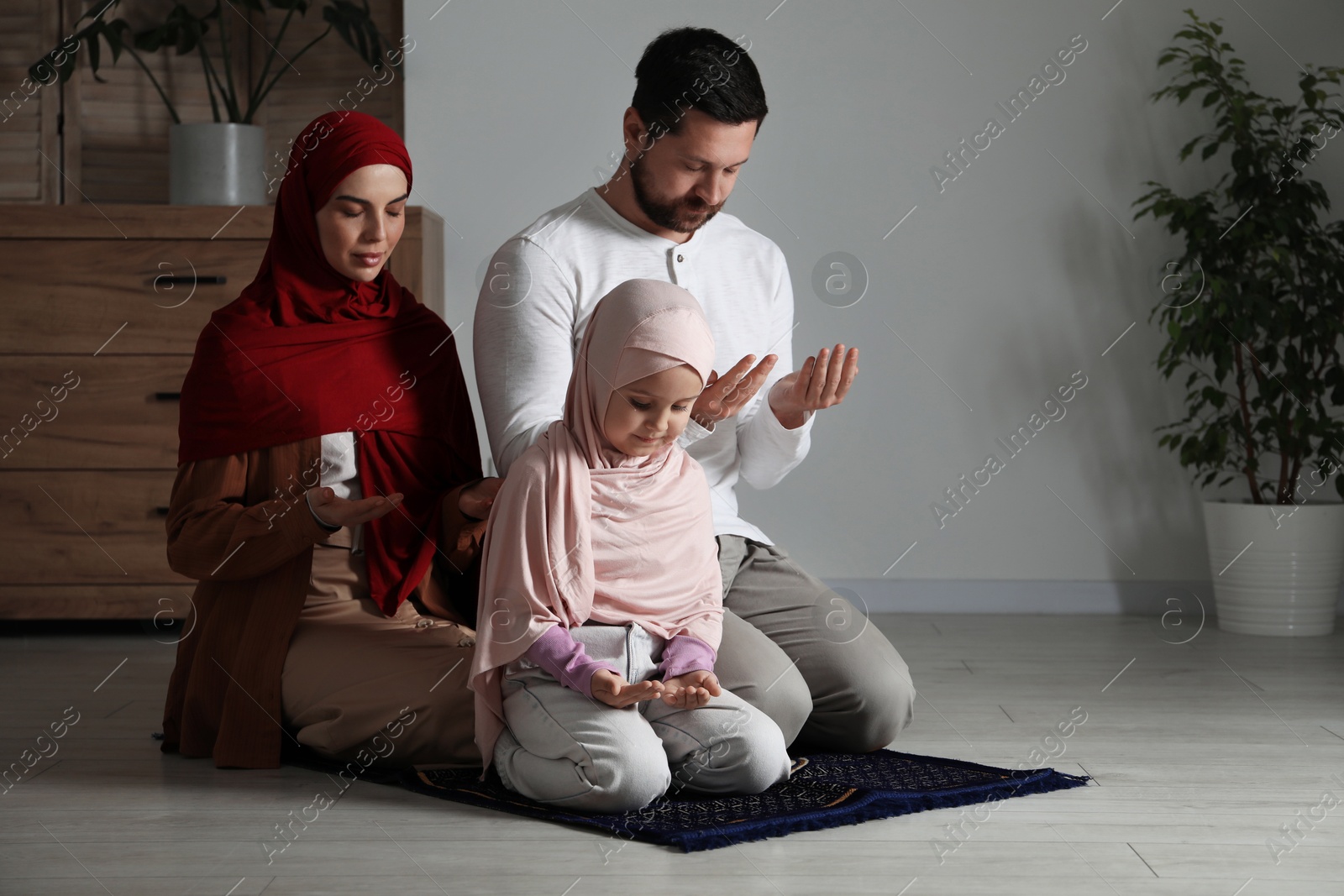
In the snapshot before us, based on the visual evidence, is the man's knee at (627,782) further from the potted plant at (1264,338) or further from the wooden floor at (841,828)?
the potted plant at (1264,338)

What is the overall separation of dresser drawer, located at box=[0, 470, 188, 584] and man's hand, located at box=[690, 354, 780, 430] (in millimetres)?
1892

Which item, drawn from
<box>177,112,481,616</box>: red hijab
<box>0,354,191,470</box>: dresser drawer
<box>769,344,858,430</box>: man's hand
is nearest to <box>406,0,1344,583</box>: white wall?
<box>0,354,191,470</box>: dresser drawer

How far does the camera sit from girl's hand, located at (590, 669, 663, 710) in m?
1.65

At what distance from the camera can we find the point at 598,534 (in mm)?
1791

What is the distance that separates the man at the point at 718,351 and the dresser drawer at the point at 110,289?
1337 mm

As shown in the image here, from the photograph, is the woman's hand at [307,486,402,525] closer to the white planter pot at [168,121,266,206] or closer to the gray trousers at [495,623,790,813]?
the gray trousers at [495,623,790,813]

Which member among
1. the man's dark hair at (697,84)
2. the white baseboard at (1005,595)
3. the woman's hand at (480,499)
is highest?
the man's dark hair at (697,84)

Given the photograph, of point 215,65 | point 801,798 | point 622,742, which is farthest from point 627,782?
point 215,65

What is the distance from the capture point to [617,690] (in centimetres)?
166

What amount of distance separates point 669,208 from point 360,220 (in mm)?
512

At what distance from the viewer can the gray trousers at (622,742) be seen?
1.70m

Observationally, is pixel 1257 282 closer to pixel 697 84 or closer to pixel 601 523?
pixel 697 84

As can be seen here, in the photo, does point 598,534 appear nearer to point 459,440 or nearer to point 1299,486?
point 459,440

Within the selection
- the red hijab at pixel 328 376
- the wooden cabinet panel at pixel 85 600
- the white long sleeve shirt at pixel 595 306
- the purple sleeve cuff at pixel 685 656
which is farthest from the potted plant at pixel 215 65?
the purple sleeve cuff at pixel 685 656
